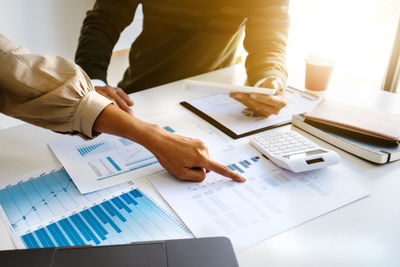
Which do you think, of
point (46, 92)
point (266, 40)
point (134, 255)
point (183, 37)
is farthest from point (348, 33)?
point (134, 255)

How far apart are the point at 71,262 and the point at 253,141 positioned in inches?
20.1

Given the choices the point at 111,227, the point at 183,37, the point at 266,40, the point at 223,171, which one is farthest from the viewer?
the point at 183,37

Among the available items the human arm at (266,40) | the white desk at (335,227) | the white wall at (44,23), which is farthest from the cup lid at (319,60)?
the white wall at (44,23)

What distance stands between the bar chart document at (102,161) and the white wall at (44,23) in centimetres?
160

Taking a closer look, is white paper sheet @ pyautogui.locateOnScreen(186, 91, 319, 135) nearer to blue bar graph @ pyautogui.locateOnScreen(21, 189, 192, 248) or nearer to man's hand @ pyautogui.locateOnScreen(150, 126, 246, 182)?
man's hand @ pyautogui.locateOnScreen(150, 126, 246, 182)

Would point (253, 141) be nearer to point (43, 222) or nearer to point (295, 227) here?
point (295, 227)

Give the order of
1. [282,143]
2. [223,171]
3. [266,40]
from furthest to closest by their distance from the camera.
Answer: [266,40] < [282,143] < [223,171]

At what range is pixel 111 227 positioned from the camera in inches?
22.3

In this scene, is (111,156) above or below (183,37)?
below

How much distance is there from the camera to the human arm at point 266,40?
1152 mm

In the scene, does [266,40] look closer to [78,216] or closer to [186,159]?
[186,159]

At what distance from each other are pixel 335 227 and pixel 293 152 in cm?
20

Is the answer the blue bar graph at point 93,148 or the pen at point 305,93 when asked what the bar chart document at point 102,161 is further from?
the pen at point 305,93

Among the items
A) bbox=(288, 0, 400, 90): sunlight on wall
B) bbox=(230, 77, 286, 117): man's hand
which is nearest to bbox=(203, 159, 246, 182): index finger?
bbox=(230, 77, 286, 117): man's hand
